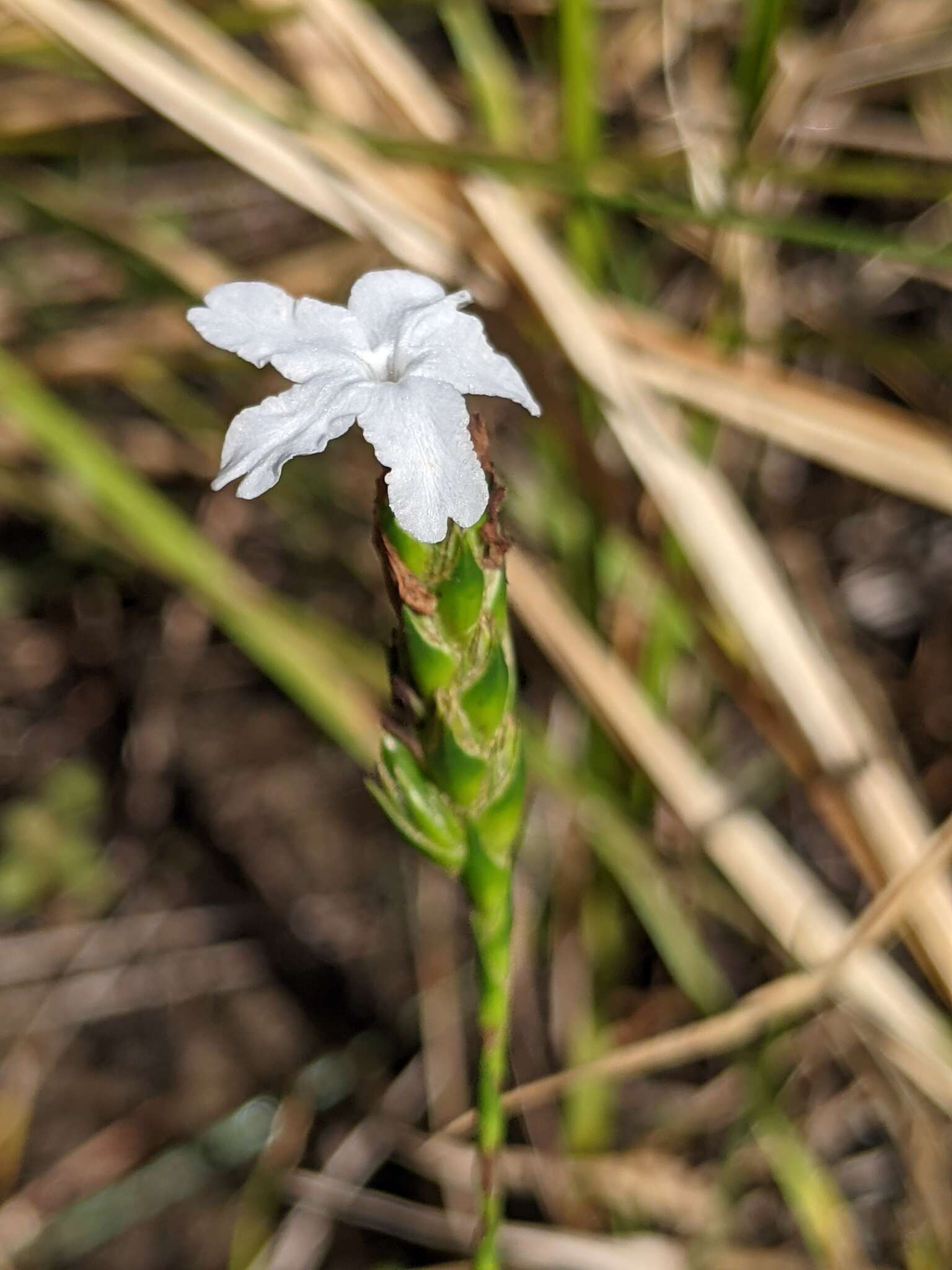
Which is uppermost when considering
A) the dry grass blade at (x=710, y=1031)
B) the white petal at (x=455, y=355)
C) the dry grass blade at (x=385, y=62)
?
the dry grass blade at (x=385, y=62)

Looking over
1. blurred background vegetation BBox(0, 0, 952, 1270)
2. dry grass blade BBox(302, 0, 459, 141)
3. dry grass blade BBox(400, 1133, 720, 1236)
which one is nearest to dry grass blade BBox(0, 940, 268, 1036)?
blurred background vegetation BBox(0, 0, 952, 1270)

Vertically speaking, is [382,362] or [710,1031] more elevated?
[382,362]

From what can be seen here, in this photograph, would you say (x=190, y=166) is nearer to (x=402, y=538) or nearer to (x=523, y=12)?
(x=523, y=12)

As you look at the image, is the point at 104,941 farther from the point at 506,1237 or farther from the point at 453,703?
the point at 453,703

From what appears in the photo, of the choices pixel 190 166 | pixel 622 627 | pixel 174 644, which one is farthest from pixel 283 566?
pixel 190 166

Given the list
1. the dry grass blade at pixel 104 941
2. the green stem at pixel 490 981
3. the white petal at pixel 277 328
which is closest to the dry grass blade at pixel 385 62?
the white petal at pixel 277 328

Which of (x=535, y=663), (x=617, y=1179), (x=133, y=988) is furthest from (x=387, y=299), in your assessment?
(x=133, y=988)

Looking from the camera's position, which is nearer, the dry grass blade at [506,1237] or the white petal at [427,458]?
the white petal at [427,458]

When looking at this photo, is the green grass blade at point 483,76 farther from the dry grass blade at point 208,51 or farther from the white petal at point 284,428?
the white petal at point 284,428
